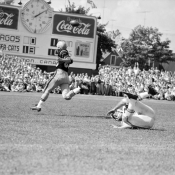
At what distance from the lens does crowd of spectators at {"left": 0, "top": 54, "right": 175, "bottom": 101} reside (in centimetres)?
3092

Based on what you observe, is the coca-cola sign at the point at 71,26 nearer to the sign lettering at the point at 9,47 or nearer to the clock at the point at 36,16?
the clock at the point at 36,16

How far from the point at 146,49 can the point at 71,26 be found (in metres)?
41.9

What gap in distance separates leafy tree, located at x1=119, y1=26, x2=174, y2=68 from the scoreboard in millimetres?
39347

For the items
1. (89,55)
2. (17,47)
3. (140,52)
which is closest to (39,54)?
(17,47)

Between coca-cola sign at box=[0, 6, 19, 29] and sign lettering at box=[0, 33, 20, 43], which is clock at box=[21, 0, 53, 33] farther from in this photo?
sign lettering at box=[0, 33, 20, 43]

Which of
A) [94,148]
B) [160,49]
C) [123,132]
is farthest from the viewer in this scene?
[160,49]

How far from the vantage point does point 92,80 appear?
121 ft

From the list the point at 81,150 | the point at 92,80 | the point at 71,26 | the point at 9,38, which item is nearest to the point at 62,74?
→ the point at 81,150

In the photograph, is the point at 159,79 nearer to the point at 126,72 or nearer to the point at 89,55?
the point at 126,72

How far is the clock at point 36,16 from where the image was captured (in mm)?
42062

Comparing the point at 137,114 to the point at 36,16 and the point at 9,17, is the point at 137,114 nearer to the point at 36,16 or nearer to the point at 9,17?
the point at 9,17

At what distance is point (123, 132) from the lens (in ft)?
31.0

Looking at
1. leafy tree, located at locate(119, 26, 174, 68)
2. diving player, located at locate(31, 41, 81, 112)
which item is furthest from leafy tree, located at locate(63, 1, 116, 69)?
diving player, located at locate(31, 41, 81, 112)

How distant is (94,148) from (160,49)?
256 feet
